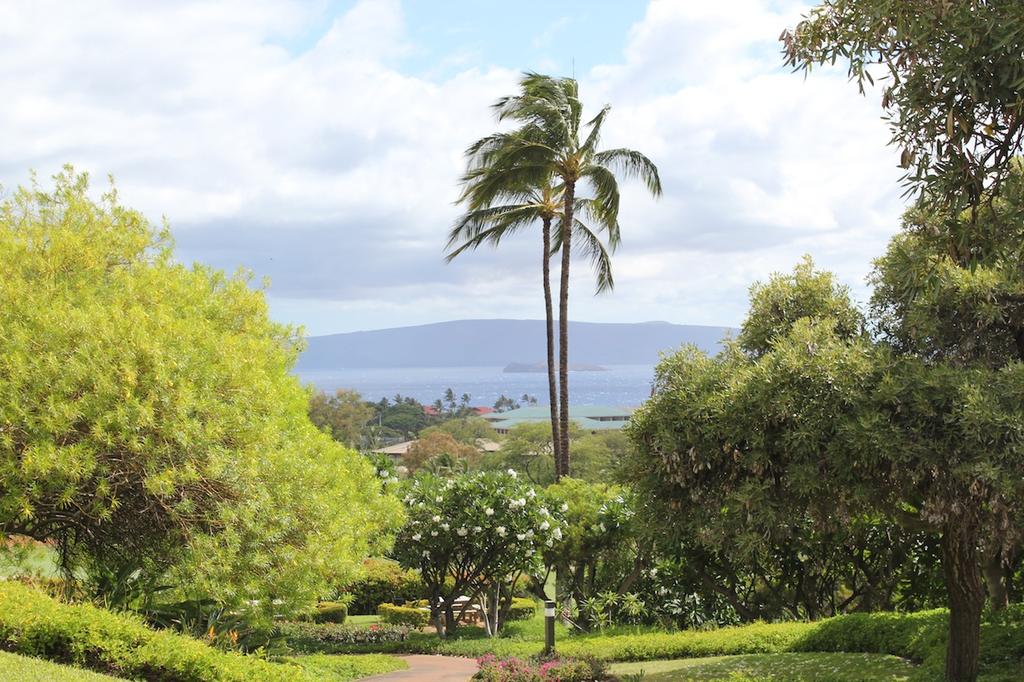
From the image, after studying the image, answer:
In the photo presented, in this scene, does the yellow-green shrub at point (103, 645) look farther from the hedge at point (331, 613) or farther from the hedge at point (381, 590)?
the hedge at point (381, 590)

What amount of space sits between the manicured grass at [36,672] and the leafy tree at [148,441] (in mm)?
1801

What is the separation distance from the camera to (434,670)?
1313 cm

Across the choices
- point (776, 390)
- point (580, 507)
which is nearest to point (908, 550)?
point (580, 507)

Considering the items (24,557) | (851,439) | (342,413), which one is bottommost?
(24,557)

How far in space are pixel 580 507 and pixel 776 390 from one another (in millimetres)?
7690

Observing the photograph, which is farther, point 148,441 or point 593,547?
point 593,547

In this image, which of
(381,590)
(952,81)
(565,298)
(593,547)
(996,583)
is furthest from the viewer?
(565,298)

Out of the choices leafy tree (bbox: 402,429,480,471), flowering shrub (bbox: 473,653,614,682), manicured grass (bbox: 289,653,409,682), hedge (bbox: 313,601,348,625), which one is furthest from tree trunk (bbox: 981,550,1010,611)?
leafy tree (bbox: 402,429,480,471)

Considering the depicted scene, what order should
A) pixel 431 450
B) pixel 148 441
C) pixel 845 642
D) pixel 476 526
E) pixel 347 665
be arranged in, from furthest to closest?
pixel 431 450, pixel 476 526, pixel 347 665, pixel 845 642, pixel 148 441

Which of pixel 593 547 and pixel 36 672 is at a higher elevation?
pixel 36 672

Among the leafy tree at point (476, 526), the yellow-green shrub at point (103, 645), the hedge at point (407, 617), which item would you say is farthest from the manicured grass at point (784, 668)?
the hedge at point (407, 617)

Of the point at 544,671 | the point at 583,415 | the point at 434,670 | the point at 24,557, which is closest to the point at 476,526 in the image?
the point at 434,670

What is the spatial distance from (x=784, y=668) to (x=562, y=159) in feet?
49.2

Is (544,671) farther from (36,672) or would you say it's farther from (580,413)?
(580,413)
